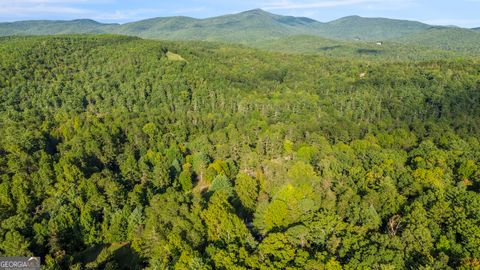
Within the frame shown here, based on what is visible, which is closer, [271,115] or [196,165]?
[196,165]

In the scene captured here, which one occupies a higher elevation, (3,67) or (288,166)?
(3,67)

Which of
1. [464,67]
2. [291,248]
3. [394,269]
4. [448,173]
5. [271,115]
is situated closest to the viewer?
[394,269]

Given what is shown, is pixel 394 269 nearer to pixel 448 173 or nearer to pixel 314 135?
pixel 448 173

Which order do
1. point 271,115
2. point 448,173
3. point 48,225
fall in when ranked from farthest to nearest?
1. point 271,115
2. point 448,173
3. point 48,225

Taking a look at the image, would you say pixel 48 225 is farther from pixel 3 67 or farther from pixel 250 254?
pixel 3 67

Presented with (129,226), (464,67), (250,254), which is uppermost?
(464,67)

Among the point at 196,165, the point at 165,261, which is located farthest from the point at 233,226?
the point at 196,165

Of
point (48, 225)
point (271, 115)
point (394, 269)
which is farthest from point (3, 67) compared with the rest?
point (394, 269)
